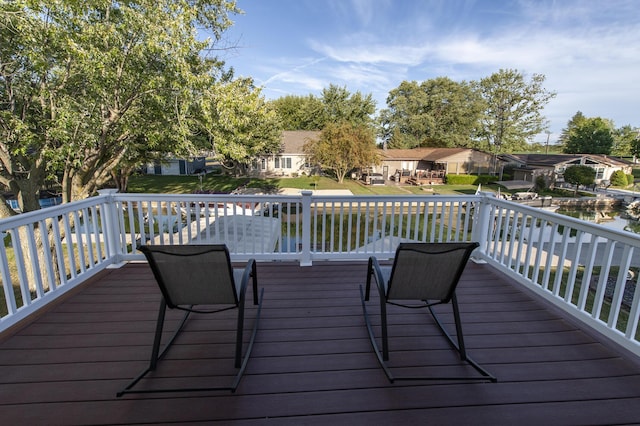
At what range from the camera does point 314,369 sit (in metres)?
1.80

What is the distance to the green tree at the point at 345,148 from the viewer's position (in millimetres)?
20125

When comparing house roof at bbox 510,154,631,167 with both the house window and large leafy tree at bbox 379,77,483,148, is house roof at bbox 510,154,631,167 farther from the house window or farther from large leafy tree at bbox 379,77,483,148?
the house window

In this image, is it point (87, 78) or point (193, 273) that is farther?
point (87, 78)

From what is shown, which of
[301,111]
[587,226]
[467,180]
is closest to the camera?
[587,226]

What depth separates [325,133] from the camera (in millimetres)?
20625

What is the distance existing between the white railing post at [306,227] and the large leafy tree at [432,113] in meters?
32.8

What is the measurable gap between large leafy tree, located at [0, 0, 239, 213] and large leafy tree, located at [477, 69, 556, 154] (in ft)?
103

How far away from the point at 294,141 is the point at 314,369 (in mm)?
25128

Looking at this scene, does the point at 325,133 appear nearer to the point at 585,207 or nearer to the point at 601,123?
the point at 585,207

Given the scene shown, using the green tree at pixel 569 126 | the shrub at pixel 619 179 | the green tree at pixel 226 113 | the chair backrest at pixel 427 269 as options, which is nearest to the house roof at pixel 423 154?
the shrub at pixel 619 179

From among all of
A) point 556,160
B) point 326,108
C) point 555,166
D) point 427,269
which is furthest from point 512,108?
point 427,269

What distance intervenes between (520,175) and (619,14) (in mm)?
20468

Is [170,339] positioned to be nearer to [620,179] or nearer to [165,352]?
[165,352]

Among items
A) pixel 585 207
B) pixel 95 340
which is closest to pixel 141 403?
pixel 95 340
